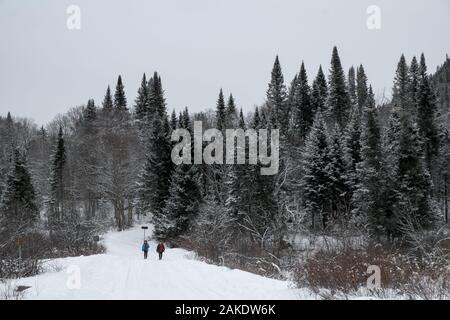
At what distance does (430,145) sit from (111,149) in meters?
36.8

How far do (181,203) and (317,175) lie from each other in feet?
45.9

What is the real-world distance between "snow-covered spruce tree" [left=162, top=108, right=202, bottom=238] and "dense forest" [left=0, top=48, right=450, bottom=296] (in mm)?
100

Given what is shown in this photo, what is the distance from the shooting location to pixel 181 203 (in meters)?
37.6

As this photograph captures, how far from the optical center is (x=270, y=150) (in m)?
33.7

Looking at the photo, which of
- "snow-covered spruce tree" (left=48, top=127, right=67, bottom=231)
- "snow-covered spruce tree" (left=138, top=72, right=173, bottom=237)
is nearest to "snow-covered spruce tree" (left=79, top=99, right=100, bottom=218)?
"snow-covered spruce tree" (left=48, top=127, right=67, bottom=231)

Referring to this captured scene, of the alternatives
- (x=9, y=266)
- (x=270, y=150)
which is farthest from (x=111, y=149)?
(x=9, y=266)

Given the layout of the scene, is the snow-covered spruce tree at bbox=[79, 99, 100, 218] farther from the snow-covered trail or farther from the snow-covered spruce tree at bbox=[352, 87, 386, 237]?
the snow-covered trail

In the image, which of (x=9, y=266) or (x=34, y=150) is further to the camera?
(x=34, y=150)

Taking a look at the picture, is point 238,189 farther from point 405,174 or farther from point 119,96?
point 119,96

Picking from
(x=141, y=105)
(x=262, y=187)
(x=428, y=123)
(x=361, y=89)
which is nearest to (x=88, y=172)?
(x=262, y=187)

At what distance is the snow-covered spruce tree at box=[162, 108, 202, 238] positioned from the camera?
Result: 36.7 meters

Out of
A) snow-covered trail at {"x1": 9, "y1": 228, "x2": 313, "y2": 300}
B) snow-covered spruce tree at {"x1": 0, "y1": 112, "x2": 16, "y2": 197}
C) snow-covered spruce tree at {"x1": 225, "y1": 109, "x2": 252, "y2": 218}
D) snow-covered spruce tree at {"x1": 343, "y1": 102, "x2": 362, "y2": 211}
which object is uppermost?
snow-covered spruce tree at {"x1": 0, "y1": 112, "x2": 16, "y2": 197}

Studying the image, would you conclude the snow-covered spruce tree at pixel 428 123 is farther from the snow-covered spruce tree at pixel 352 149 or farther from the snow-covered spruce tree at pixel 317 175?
the snow-covered spruce tree at pixel 317 175
